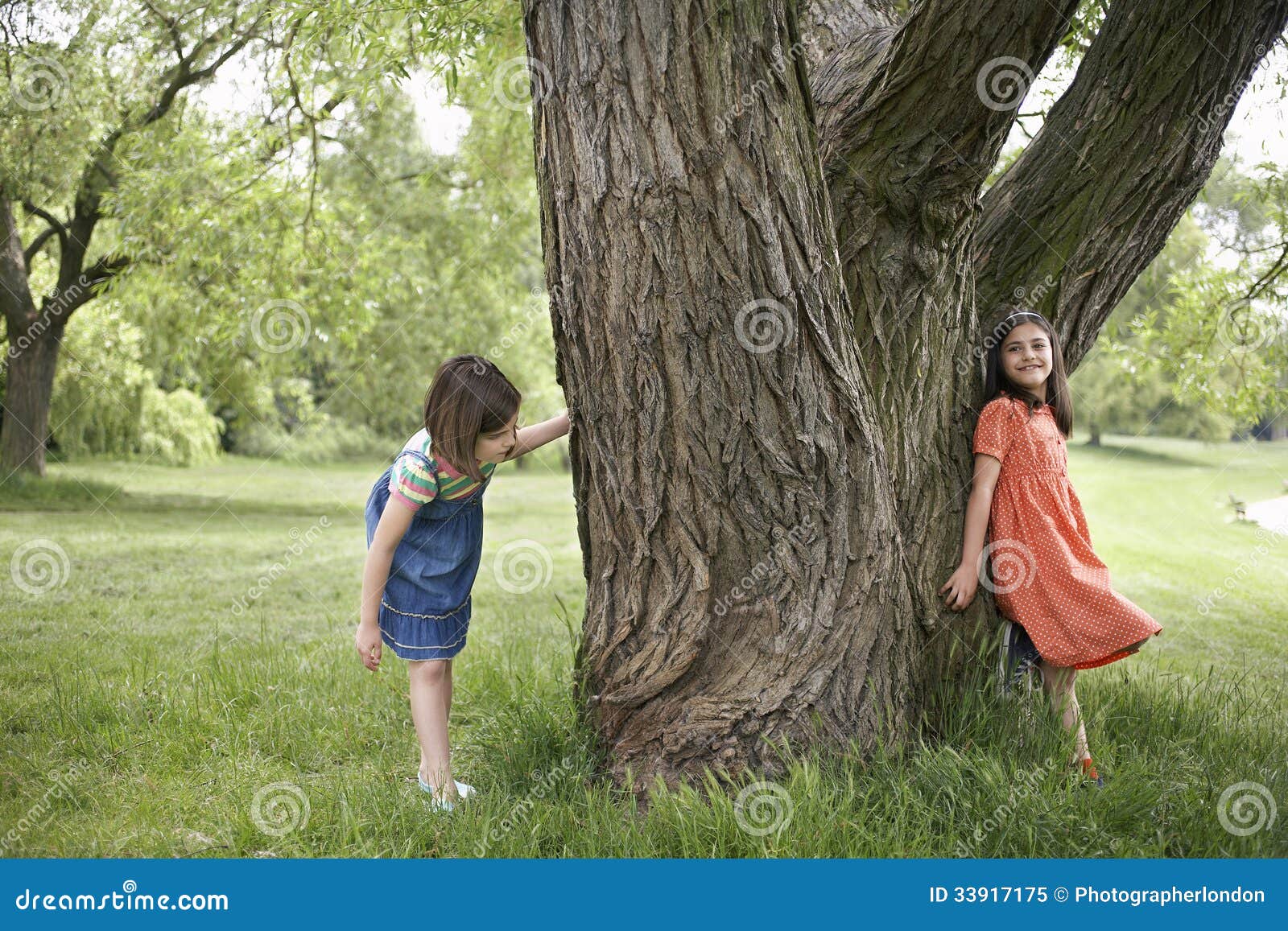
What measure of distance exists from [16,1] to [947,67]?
736 centimetres

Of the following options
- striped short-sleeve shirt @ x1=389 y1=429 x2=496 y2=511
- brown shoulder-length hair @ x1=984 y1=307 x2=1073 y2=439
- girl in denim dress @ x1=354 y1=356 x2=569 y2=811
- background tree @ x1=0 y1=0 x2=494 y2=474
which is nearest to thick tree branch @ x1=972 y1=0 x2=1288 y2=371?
brown shoulder-length hair @ x1=984 y1=307 x2=1073 y2=439

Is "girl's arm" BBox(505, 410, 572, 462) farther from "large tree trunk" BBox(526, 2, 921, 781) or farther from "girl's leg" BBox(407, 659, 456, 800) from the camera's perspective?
"girl's leg" BBox(407, 659, 456, 800)

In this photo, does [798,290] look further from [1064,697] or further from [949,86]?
[1064,697]

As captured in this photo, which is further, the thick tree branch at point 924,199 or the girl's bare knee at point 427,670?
the girl's bare knee at point 427,670

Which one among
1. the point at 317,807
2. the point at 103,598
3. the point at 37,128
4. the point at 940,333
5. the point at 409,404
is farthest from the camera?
the point at 409,404

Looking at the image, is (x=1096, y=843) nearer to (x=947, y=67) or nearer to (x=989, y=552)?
(x=989, y=552)

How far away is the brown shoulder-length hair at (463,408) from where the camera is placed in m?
2.87

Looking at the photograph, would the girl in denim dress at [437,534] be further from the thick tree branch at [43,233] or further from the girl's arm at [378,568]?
Result: the thick tree branch at [43,233]

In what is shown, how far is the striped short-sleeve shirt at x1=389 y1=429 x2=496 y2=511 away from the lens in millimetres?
2867

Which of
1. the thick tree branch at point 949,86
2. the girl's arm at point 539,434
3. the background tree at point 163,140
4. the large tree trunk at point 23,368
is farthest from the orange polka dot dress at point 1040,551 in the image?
the large tree trunk at point 23,368

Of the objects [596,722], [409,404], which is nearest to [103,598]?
[596,722]

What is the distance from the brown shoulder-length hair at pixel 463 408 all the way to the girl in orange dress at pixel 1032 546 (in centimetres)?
153

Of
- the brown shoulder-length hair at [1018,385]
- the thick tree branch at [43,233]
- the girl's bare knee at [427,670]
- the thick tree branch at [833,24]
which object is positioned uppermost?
the thick tree branch at [43,233]

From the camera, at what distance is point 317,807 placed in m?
2.89
